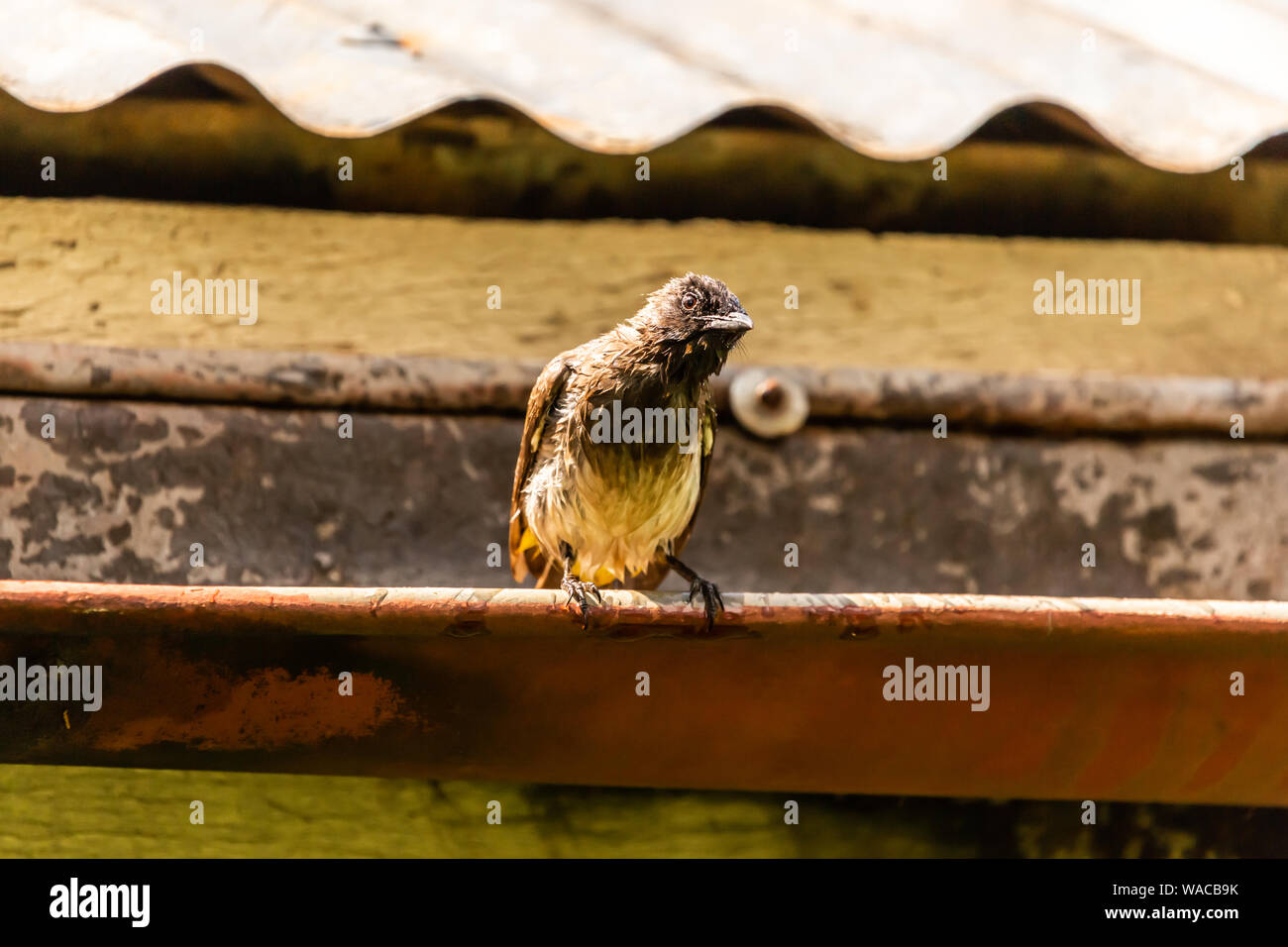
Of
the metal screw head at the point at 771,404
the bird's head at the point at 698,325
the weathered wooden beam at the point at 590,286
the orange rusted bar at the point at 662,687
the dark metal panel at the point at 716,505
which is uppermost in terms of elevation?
the weathered wooden beam at the point at 590,286

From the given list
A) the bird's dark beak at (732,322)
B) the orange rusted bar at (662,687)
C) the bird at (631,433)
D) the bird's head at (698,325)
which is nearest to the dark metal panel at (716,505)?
the bird at (631,433)

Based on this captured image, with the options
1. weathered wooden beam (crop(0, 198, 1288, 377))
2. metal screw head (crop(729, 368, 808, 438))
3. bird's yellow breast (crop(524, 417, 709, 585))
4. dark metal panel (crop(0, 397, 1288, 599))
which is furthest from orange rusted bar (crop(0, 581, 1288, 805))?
weathered wooden beam (crop(0, 198, 1288, 377))

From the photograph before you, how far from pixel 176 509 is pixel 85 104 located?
51.6 inches

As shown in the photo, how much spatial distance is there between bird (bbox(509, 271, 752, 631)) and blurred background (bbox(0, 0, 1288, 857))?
1.19 ft

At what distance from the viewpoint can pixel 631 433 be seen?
365cm

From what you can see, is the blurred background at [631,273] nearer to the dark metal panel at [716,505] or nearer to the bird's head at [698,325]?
the dark metal panel at [716,505]

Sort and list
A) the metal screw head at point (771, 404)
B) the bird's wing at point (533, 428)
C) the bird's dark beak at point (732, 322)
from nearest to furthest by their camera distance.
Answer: the bird's dark beak at point (732, 322) → the bird's wing at point (533, 428) → the metal screw head at point (771, 404)

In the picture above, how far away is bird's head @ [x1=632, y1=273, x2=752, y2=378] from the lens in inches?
142

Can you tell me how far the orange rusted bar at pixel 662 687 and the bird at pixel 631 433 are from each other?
36.6 inches

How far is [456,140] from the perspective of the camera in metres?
4.27

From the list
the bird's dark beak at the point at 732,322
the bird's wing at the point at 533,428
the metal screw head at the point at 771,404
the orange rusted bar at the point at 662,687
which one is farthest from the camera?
the metal screw head at the point at 771,404

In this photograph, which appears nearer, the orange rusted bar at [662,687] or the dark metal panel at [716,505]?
the orange rusted bar at [662,687]

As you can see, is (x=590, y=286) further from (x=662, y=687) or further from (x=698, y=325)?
(x=662, y=687)

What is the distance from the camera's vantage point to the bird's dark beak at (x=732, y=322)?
356 centimetres
